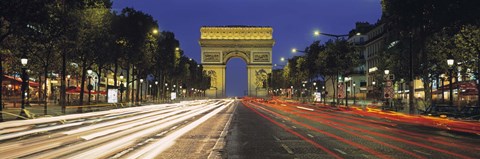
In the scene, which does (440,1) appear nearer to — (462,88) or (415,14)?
(415,14)

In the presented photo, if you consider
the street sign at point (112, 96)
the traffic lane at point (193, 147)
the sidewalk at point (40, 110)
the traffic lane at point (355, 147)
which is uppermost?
the street sign at point (112, 96)

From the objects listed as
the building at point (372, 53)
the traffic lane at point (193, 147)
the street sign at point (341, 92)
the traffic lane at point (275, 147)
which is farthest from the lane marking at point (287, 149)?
the building at point (372, 53)

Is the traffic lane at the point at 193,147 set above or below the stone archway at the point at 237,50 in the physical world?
below

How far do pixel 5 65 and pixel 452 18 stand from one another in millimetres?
43853

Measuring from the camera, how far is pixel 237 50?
588ft

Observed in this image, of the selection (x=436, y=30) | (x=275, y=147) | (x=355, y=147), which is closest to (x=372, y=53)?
(x=436, y=30)

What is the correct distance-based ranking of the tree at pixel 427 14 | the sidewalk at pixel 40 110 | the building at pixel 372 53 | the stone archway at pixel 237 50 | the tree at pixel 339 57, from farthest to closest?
the stone archway at pixel 237 50 → the building at pixel 372 53 → the tree at pixel 339 57 → the sidewalk at pixel 40 110 → the tree at pixel 427 14

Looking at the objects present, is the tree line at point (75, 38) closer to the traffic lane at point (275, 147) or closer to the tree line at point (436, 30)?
the traffic lane at point (275, 147)

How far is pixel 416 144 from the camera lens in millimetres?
18250

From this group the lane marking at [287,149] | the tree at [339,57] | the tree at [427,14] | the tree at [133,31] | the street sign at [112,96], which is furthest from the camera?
the tree at [339,57]

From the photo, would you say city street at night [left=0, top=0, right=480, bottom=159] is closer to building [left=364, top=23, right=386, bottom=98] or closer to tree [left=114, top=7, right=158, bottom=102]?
tree [left=114, top=7, right=158, bottom=102]

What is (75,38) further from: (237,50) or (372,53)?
(237,50)

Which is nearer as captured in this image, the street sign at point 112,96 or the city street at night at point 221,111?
the city street at night at point 221,111

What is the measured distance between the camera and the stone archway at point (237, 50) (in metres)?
179
